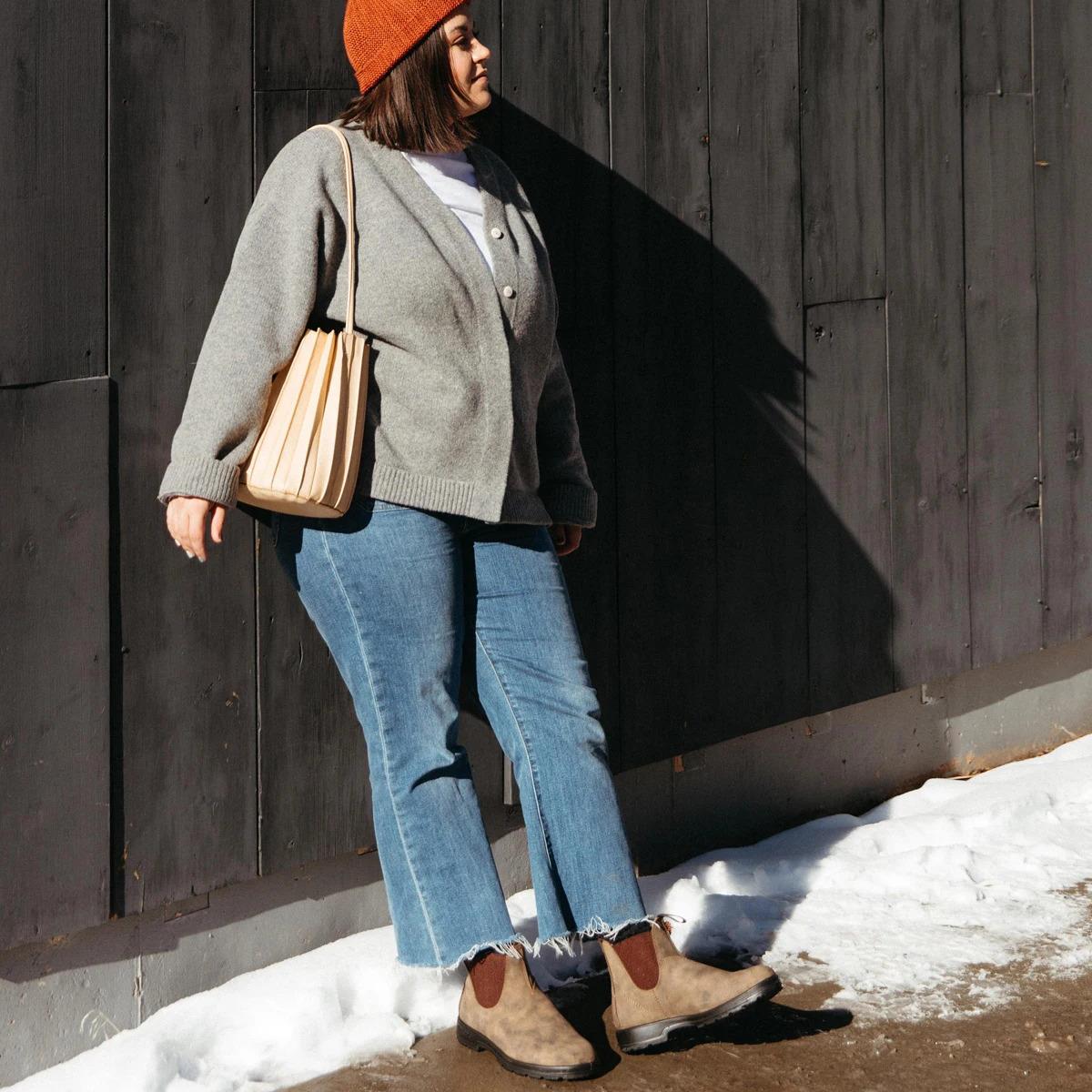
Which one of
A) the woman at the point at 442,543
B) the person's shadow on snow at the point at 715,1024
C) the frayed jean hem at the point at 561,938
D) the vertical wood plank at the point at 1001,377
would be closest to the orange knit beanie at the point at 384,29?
the woman at the point at 442,543

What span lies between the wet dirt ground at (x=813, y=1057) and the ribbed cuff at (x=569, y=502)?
0.91 metres

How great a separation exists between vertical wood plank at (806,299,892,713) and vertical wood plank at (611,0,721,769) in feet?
1.23

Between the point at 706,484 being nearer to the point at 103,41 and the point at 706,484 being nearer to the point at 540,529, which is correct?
the point at 540,529

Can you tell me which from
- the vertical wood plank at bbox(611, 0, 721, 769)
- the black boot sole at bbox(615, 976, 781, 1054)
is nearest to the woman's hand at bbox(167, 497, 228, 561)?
the black boot sole at bbox(615, 976, 781, 1054)

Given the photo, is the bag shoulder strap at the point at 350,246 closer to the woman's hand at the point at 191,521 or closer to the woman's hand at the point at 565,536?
the woman's hand at the point at 191,521

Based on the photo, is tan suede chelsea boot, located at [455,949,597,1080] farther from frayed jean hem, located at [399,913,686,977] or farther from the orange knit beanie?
the orange knit beanie

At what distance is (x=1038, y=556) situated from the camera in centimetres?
462

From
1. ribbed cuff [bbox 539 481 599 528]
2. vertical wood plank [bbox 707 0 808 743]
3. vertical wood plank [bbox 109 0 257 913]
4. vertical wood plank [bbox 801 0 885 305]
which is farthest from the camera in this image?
vertical wood plank [bbox 801 0 885 305]

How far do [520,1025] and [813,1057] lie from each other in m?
0.52

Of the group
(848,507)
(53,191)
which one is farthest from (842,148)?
(53,191)

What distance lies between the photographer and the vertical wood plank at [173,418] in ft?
8.66

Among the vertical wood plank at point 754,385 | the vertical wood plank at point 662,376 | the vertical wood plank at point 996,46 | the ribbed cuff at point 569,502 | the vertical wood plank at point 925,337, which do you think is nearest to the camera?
the ribbed cuff at point 569,502

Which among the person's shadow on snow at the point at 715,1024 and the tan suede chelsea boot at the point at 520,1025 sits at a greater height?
the tan suede chelsea boot at the point at 520,1025

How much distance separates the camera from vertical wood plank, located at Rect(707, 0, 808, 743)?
3.69 metres
